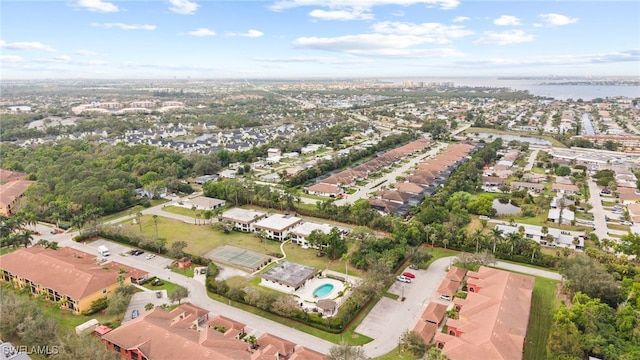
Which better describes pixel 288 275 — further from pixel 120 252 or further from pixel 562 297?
pixel 562 297

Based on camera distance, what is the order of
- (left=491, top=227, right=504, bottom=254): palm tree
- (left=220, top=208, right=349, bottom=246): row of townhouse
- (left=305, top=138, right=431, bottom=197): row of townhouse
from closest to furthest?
(left=491, top=227, right=504, bottom=254): palm tree, (left=220, top=208, right=349, bottom=246): row of townhouse, (left=305, top=138, right=431, bottom=197): row of townhouse

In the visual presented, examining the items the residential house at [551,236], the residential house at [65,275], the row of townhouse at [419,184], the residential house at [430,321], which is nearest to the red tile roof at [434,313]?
the residential house at [430,321]

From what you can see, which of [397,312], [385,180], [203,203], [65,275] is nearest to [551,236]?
[397,312]

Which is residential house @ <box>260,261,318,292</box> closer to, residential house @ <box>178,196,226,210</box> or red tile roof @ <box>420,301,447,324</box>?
red tile roof @ <box>420,301,447,324</box>

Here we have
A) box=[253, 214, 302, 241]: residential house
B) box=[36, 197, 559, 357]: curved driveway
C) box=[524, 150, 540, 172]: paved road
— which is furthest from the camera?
box=[524, 150, 540, 172]: paved road

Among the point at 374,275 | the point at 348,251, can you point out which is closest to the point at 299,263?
the point at 348,251

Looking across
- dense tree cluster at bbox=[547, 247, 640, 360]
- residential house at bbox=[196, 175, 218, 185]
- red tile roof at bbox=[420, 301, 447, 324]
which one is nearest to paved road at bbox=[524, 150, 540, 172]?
dense tree cluster at bbox=[547, 247, 640, 360]
